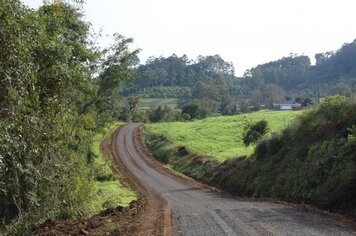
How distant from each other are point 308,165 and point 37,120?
525 inches

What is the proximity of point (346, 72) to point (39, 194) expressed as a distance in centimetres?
18246

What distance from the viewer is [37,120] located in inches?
473

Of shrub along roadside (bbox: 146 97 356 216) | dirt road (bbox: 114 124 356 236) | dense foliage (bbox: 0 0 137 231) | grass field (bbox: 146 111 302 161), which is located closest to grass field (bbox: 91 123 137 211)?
dense foliage (bbox: 0 0 137 231)

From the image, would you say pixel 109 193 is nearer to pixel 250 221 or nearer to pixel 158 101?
pixel 250 221

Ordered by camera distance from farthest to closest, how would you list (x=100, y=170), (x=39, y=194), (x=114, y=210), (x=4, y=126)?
(x=100, y=170), (x=114, y=210), (x=39, y=194), (x=4, y=126)

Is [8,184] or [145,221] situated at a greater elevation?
[8,184]

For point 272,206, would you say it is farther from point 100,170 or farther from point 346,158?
point 100,170

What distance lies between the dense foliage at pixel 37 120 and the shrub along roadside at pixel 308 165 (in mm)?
9170

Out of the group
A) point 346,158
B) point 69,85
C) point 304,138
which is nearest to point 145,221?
point 69,85

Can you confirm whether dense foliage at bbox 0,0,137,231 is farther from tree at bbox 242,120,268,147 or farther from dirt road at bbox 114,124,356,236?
tree at bbox 242,120,268,147

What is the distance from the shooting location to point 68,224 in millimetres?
13758

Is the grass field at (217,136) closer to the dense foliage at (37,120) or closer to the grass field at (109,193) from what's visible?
the grass field at (109,193)

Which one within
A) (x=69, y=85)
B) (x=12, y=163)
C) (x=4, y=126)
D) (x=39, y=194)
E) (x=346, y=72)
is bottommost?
(x=39, y=194)

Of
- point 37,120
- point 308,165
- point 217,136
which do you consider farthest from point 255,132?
point 37,120
